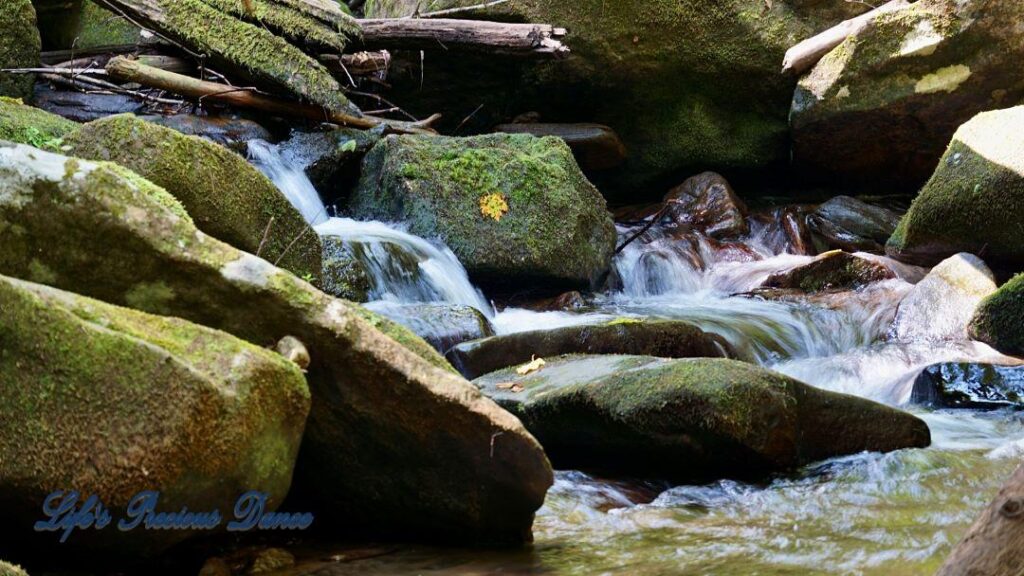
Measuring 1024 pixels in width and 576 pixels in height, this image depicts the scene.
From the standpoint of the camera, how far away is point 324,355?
2951 millimetres

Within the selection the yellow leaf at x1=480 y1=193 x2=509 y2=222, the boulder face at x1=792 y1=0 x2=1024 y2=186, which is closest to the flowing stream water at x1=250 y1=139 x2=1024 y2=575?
the yellow leaf at x1=480 y1=193 x2=509 y2=222

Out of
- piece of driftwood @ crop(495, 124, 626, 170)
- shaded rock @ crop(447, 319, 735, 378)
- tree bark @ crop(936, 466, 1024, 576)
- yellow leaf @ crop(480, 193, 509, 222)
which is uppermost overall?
tree bark @ crop(936, 466, 1024, 576)

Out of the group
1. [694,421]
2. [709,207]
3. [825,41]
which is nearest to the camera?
[694,421]

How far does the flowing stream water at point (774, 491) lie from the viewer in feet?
10.7

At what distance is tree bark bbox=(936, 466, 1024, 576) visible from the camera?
164 centimetres

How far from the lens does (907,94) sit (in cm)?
1073

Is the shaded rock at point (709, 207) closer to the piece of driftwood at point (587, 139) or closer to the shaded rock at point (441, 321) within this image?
the piece of driftwood at point (587, 139)

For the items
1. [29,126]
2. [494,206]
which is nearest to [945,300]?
[494,206]

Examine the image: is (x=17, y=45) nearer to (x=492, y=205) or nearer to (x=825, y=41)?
(x=492, y=205)

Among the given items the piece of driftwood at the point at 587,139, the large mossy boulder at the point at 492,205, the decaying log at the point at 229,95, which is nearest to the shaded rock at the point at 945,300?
the large mossy boulder at the point at 492,205

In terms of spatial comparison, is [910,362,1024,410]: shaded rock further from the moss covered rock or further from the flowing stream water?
the moss covered rock

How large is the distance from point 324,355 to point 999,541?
6.24 feet

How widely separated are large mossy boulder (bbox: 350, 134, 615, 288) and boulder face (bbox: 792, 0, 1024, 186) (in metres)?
3.76

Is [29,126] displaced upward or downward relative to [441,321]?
upward
